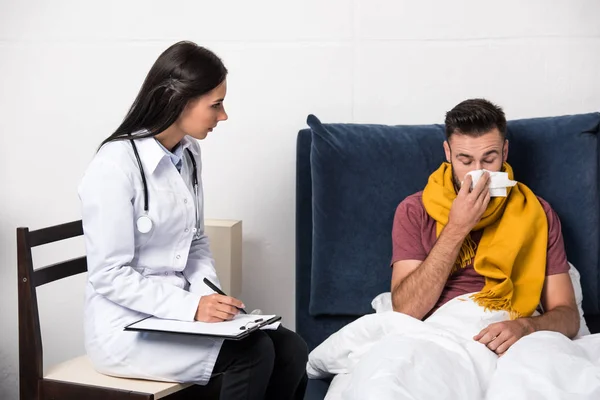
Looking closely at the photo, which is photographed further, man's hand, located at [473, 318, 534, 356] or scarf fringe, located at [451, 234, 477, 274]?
scarf fringe, located at [451, 234, 477, 274]

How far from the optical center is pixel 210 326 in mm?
1827

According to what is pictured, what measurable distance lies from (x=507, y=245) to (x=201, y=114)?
881 millimetres

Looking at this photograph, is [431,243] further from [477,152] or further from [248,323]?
[248,323]

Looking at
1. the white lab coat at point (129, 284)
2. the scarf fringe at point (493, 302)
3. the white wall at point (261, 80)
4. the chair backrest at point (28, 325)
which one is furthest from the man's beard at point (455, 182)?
the chair backrest at point (28, 325)

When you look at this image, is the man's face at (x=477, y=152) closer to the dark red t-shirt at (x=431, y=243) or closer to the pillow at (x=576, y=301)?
the dark red t-shirt at (x=431, y=243)

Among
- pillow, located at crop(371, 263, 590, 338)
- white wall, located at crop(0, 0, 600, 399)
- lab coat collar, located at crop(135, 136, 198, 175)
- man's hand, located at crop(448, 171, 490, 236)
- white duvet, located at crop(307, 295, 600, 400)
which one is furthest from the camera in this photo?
white wall, located at crop(0, 0, 600, 399)

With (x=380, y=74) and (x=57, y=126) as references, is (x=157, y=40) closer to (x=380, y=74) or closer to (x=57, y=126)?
(x=57, y=126)

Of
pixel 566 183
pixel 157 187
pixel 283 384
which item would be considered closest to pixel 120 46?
pixel 157 187

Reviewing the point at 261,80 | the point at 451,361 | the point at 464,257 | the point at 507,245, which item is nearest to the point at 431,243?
the point at 464,257

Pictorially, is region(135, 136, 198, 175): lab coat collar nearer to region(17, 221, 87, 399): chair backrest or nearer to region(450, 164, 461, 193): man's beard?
region(17, 221, 87, 399): chair backrest

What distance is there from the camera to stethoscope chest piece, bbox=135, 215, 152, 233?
1931 millimetres

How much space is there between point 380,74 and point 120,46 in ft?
3.02

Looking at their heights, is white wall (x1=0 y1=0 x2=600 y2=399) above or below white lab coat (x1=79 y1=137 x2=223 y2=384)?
above

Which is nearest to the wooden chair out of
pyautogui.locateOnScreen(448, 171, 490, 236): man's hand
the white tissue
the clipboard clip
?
the clipboard clip
